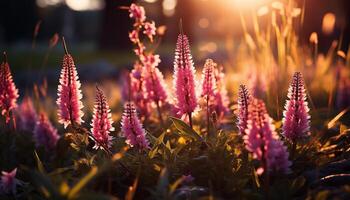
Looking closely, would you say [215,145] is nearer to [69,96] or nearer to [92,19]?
[69,96]

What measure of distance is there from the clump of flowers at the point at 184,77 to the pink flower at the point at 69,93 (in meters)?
0.71

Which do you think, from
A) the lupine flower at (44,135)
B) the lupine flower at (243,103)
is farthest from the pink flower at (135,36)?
the lupine flower at (243,103)

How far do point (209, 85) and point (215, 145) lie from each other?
0.50 meters

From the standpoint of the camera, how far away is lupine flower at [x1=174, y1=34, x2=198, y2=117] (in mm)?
3447

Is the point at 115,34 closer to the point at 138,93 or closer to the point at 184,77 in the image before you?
the point at 138,93

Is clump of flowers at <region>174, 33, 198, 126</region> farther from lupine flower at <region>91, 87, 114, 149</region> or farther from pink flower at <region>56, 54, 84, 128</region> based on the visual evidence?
pink flower at <region>56, 54, 84, 128</region>

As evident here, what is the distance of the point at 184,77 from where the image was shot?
3477 millimetres

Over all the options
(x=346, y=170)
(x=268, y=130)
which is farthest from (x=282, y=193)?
(x=346, y=170)

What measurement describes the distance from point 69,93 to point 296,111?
159 centimetres

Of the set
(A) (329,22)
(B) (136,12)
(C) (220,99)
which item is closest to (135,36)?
(B) (136,12)

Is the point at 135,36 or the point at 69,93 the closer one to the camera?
the point at 69,93

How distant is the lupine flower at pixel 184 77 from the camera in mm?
3447

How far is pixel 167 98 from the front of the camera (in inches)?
173

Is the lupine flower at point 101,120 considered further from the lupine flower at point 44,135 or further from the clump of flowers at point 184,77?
the lupine flower at point 44,135
